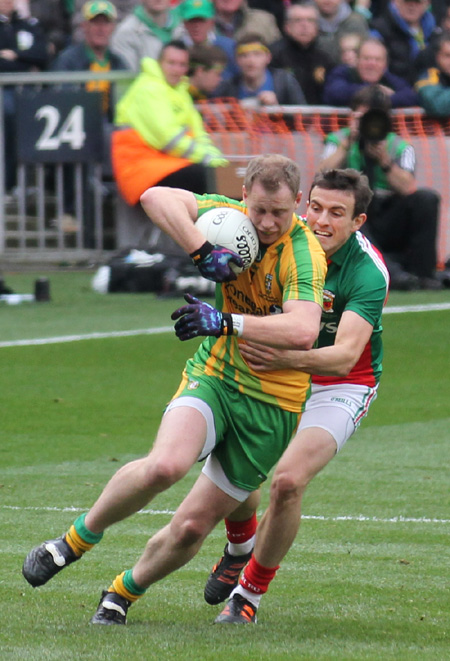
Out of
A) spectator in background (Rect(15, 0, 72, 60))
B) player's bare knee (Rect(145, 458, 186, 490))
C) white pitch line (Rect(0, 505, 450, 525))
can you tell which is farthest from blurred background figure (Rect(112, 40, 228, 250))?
player's bare knee (Rect(145, 458, 186, 490))

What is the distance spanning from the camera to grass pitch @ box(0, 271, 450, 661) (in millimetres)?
5258

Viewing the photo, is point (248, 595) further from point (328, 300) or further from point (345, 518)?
point (345, 518)

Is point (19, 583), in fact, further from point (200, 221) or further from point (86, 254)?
point (86, 254)

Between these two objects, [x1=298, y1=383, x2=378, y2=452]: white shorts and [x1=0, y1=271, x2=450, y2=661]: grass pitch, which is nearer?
[x1=0, y1=271, x2=450, y2=661]: grass pitch

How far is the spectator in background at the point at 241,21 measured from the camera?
58.0 feet

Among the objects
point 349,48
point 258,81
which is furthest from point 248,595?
point 349,48

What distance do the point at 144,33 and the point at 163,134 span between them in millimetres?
2083

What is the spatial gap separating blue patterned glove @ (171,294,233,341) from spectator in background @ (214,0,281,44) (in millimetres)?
12810

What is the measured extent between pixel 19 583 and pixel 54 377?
5.38 m

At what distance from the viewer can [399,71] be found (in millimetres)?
17656

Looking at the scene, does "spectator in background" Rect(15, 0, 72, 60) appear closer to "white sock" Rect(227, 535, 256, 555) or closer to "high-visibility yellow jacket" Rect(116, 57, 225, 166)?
"high-visibility yellow jacket" Rect(116, 57, 225, 166)

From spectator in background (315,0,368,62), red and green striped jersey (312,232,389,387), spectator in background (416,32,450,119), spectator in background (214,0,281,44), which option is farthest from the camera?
spectator in background (214,0,281,44)

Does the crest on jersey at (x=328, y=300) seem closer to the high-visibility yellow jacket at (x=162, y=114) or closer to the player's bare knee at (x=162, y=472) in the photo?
the player's bare knee at (x=162, y=472)

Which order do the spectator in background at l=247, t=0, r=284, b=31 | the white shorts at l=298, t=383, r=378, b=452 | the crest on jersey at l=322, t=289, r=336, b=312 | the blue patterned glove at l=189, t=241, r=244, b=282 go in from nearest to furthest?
the blue patterned glove at l=189, t=241, r=244, b=282 → the white shorts at l=298, t=383, r=378, b=452 → the crest on jersey at l=322, t=289, r=336, b=312 → the spectator in background at l=247, t=0, r=284, b=31
